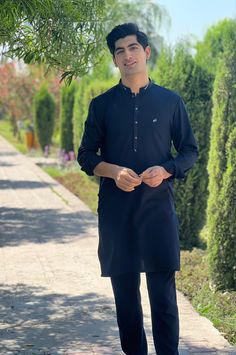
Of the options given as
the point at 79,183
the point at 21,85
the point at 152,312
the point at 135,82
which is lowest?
the point at 79,183

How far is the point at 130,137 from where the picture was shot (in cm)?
397

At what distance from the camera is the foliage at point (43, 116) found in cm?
2538

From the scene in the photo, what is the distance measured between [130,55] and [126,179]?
655 mm

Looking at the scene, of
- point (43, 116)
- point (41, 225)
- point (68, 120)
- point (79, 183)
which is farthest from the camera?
point (43, 116)

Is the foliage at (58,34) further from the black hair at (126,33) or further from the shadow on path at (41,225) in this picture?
the shadow on path at (41,225)

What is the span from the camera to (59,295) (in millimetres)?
6355

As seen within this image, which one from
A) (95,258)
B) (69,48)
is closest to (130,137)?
(69,48)

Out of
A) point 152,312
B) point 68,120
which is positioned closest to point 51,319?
point 152,312

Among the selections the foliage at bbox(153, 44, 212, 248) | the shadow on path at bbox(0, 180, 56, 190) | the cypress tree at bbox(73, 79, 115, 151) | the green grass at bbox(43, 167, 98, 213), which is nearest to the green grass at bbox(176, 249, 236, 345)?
the foliage at bbox(153, 44, 212, 248)

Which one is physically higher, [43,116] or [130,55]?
[130,55]

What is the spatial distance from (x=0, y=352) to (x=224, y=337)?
5.23 feet

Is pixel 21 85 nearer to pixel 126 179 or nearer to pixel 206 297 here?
pixel 206 297

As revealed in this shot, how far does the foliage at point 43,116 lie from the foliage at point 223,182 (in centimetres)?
1856

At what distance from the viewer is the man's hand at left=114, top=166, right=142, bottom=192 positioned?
3795mm
